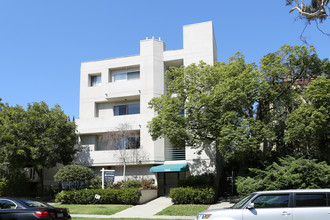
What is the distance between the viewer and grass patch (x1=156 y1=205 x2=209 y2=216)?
660 inches

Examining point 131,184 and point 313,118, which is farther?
point 131,184

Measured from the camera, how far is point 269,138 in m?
18.3

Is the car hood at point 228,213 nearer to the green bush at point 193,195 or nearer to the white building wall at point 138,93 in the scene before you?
the green bush at point 193,195

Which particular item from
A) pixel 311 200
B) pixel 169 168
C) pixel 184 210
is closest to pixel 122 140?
pixel 169 168

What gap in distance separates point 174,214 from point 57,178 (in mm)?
9953

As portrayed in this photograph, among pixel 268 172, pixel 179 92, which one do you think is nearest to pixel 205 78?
pixel 179 92

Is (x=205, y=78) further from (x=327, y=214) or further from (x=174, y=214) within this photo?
(x=327, y=214)

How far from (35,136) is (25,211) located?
15.1m

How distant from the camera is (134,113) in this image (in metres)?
28.0

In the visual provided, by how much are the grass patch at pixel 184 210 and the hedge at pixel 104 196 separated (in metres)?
3.22

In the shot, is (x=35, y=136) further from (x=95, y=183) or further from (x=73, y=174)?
(x=95, y=183)

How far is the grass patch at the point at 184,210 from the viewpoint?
1677cm

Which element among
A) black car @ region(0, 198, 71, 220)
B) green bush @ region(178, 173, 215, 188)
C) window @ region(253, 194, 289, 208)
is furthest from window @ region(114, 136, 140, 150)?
window @ region(253, 194, 289, 208)

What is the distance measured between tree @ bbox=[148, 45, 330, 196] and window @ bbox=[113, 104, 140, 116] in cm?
643
